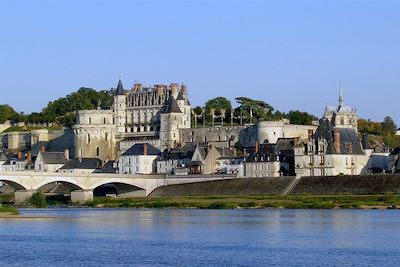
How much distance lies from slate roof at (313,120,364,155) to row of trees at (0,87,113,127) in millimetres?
54706

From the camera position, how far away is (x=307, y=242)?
1941 inches

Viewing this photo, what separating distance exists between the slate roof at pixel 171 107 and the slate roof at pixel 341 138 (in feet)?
88.9

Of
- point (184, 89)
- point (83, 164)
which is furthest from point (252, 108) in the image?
point (83, 164)

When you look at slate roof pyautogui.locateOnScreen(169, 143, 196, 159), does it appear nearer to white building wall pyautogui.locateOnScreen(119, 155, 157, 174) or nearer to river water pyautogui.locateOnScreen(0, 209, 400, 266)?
white building wall pyautogui.locateOnScreen(119, 155, 157, 174)

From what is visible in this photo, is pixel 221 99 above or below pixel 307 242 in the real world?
above

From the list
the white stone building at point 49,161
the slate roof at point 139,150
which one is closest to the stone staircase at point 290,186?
the slate roof at point 139,150

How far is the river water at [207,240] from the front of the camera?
140 ft

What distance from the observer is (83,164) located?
118188mm

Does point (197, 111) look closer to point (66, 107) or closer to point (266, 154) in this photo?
point (66, 107)

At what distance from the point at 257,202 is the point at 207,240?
119ft

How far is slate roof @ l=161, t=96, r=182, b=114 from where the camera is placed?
124m

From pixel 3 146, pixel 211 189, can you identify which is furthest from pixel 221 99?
pixel 211 189

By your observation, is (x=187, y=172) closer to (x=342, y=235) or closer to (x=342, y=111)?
(x=342, y=111)

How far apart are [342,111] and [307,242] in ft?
244
